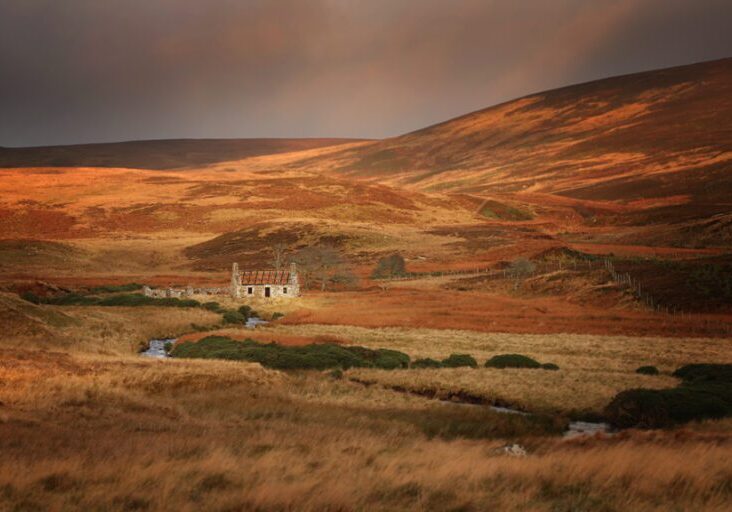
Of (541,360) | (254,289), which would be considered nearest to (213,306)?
(254,289)

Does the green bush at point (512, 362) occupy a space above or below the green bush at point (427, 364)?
above

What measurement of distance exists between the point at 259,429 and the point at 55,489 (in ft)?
25.6

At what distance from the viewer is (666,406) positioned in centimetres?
2338

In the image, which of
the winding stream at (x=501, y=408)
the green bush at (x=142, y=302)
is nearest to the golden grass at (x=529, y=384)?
the winding stream at (x=501, y=408)

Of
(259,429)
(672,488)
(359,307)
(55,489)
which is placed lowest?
(359,307)

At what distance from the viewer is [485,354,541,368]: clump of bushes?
34.8 metres

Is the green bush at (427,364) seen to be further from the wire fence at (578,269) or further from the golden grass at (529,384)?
the wire fence at (578,269)

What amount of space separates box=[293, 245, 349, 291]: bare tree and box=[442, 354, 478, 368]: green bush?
52.0 m

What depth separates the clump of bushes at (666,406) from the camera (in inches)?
905

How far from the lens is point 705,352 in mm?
38031

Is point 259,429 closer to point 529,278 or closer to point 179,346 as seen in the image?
point 179,346

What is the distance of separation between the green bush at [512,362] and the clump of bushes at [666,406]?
9.59 metres

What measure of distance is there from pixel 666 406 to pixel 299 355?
18475 millimetres

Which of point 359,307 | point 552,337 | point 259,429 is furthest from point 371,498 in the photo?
point 359,307
